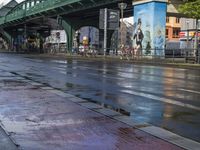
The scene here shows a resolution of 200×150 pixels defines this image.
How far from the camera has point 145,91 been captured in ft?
50.3

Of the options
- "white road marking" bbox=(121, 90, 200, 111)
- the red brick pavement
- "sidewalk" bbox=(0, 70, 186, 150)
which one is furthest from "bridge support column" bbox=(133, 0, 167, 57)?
the red brick pavement

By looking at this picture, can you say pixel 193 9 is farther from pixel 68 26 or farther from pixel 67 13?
pixel 68 26

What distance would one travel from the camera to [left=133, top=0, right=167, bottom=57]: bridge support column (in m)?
47.8

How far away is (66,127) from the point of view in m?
8.84

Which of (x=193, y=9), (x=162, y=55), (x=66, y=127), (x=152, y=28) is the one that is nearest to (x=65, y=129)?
(x=66, y=127)

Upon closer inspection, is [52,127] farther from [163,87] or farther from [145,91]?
[163,87]

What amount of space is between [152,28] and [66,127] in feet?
132

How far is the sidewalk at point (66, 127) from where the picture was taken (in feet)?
24.5

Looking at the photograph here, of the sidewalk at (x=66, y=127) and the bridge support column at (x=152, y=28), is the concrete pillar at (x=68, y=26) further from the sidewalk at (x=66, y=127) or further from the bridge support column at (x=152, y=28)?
the sidewalk at (x=66, y=127)

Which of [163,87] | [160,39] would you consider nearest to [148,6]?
[160,39]

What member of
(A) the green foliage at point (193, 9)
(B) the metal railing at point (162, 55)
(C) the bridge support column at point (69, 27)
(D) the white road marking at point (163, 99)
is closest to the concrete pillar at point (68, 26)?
(C) the bridge support column at point (69, 27)

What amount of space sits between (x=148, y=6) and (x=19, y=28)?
71469mm

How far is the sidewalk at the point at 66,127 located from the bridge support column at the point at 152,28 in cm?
3555

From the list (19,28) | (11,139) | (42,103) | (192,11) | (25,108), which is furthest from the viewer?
(19,28)
